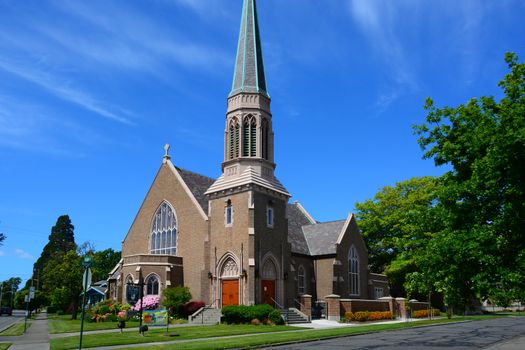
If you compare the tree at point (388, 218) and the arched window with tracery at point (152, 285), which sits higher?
the tree at point (388, 218)

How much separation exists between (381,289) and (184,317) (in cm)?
2227

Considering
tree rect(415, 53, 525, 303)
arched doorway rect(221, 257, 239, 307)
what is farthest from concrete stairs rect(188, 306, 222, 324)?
tree rect(415, 53, 525, 303)

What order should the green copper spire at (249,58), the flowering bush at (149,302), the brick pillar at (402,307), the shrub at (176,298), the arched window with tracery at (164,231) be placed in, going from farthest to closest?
the arched window with tracery at (164,231), the brick pillar at (402,307), the green copper spire at (249,58), the flowering bush at (149,302), the shrub at (176,298)

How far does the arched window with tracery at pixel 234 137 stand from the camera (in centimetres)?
3675

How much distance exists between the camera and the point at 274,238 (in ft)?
116

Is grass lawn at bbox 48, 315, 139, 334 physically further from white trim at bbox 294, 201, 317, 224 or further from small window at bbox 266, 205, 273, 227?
white trim at bbox 294, 201, 317, 224

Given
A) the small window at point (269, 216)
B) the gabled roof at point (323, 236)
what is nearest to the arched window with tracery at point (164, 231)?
the small window at point (269, 216)

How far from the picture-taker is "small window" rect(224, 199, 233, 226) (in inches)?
1383

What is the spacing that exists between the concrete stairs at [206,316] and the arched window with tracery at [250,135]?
11.7m

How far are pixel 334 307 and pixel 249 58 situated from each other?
20099mm

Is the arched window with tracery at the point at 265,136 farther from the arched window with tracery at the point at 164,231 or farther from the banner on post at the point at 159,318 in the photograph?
the banner on post at the point at 159,318

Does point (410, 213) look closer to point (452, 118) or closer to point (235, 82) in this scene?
point (452, 118)

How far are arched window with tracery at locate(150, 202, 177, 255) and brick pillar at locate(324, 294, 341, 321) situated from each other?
13.0m

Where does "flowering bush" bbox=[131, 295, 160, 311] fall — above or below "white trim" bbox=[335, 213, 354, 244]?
below
